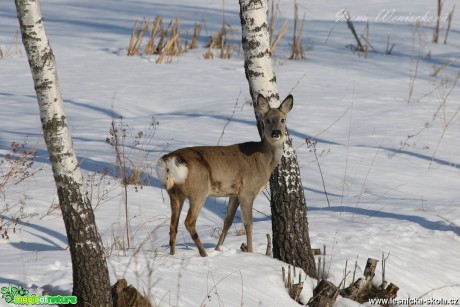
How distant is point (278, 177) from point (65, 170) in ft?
7.54

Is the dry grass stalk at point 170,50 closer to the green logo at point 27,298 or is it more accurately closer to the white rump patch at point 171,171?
the white rump patch at point 171,171

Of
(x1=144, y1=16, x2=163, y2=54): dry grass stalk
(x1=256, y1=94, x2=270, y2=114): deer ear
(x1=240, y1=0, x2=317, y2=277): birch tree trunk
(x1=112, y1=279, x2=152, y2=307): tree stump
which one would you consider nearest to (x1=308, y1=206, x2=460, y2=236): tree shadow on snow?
(x1=240, y1=0, x2=317, y2=277): birch tree trunk

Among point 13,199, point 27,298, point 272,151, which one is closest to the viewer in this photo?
point 27,298

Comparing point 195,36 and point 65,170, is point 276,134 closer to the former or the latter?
point 65,170

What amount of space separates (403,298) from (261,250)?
51.1 inches

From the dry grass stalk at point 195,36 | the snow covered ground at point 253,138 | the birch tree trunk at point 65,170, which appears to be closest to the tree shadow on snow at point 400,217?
the snow covered ground at point 253,138

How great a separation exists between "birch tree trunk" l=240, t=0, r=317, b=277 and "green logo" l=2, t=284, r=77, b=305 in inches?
81.1

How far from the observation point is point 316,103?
47.2ft

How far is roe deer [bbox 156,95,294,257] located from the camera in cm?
635

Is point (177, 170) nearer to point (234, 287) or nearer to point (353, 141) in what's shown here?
point (234, 287)

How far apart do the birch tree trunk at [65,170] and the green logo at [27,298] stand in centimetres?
7

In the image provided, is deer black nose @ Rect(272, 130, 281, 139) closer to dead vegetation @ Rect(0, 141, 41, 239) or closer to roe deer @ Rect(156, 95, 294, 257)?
roe deer @ Rect(156, 95, 294, 257)

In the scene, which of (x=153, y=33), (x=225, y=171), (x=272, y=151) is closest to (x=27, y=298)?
(x=225, y=171)

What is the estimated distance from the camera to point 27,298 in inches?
191
